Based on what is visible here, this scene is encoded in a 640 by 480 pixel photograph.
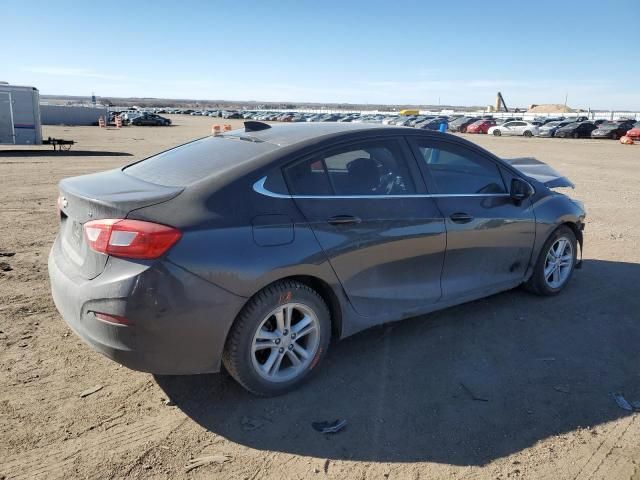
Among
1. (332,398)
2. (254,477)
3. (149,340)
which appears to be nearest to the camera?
(254,477)

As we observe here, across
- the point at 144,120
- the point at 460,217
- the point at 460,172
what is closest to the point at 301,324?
the point at 460,217

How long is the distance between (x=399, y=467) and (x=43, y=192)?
10.2 m

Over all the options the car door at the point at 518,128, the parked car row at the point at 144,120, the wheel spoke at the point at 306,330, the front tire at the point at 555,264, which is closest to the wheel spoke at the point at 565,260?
the front tire at the point at 555,264

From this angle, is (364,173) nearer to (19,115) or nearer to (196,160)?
(196,160)

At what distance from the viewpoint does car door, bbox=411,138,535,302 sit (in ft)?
13.7

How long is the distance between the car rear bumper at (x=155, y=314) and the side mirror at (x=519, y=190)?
2750mm

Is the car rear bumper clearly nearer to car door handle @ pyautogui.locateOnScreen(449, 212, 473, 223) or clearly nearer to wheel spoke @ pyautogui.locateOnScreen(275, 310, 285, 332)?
wheel spoke @ pyautogui.locateOnScreen(275, 310, 285, 332)

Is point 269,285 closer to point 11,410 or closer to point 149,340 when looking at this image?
point 149,340

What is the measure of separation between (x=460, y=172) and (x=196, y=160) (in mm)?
2151

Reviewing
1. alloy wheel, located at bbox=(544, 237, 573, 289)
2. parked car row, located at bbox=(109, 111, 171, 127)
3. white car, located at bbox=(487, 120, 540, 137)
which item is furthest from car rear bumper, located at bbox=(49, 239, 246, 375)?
parked car row, located at bbox=(109, 111, 171, 127)

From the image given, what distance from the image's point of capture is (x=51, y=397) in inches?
131

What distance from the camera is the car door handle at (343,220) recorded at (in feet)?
11.3

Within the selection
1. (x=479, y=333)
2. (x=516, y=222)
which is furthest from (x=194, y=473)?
(x=516, y=222)

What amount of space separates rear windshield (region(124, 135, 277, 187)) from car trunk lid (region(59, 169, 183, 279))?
127mm
